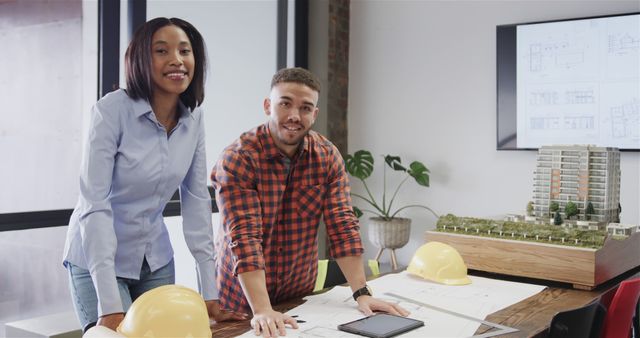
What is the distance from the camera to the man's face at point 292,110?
2.02m

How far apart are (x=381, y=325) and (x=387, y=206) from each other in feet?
10.7

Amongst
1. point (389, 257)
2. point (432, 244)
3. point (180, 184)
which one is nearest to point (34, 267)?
point (180, 184)

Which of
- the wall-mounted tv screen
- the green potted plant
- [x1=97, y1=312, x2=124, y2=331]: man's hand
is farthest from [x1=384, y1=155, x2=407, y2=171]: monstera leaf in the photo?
[x1=97, y1=312, x2=124, y2=331]: man's hand

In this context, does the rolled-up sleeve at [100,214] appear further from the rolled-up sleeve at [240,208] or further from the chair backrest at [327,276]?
the chair backrest at [327,276]

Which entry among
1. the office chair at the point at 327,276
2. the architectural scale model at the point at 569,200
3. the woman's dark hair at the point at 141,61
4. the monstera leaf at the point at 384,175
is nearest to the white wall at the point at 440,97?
the monstera leaf at the point at 384,175

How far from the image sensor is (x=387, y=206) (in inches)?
198

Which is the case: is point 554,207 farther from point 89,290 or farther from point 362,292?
point 89,290

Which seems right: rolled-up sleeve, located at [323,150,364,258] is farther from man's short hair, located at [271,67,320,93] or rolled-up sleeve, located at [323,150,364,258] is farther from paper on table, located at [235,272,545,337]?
man's short hair, located at [271,67,320,93]

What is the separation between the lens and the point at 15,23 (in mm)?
3209

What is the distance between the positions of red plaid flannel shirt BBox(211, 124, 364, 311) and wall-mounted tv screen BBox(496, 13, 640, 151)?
2.45 meters

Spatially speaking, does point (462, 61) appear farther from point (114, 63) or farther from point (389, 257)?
point (114, 63)

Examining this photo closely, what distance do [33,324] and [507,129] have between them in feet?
10.2

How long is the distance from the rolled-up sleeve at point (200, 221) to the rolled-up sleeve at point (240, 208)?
55mm

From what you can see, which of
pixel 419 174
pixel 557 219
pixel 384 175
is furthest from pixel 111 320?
pixel 384 175
